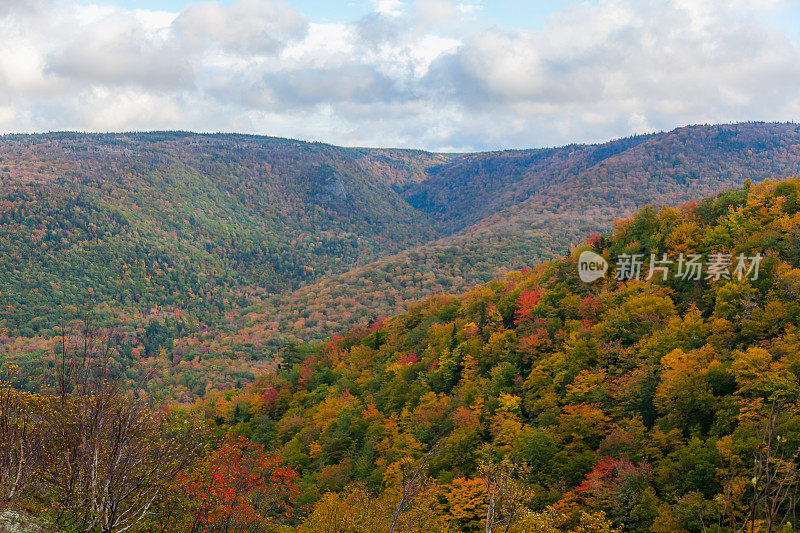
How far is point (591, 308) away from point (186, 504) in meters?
52.2

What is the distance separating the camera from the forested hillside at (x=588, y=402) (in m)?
33.4

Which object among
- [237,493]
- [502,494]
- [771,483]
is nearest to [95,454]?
[237,493]

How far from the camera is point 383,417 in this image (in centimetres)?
6925

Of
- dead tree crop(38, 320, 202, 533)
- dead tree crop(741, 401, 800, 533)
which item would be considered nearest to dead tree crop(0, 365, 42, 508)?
dead tree crop(38, 320, 202, 533)

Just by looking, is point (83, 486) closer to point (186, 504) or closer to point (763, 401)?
point (186, 504)

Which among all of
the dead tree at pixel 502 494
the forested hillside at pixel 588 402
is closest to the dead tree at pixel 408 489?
the forested hillside at pixel 588 402

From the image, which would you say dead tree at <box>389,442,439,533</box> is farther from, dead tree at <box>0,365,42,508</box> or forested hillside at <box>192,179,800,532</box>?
dead tree at <box>0,365,42,508</box>

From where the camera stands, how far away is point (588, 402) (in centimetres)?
5119

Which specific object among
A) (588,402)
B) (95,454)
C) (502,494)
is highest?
(95,454)

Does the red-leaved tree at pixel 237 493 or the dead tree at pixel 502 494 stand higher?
the dead tree at pixel 502 494

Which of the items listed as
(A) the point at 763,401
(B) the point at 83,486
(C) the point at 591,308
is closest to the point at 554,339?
(C) the point at 591,308

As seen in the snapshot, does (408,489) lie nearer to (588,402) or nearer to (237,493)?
(237,493)

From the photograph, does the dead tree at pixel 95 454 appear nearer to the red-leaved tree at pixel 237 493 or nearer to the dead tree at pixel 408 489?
the red-leaved tree at pixel 237 493

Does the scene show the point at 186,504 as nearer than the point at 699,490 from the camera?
Yes
